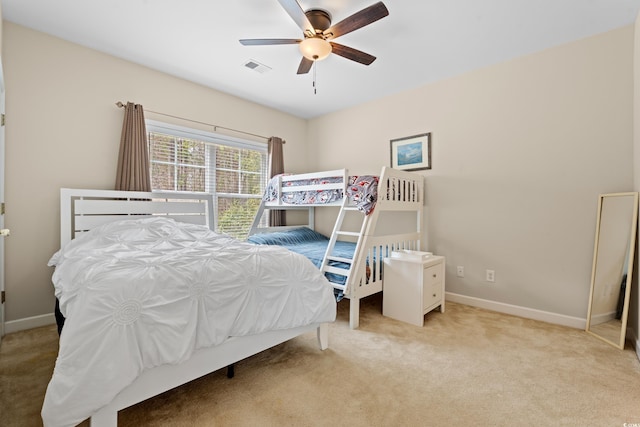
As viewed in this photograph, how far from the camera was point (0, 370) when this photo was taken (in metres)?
1.86

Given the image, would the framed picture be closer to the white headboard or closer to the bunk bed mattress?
the bunk bed mattress

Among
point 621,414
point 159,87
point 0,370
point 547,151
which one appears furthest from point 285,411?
point 159,87

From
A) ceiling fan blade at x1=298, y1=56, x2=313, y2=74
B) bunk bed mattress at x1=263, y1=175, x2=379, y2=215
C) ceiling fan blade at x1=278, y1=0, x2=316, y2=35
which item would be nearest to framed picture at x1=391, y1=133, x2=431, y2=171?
bunk bed mattress at x1=263, y1=175, x2=379, y2=215

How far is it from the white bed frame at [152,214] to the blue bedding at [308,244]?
2.03 feet

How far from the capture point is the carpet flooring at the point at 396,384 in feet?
4.81

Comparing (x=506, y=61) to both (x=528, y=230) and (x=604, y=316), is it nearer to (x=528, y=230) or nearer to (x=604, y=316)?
(x=528, y=230)

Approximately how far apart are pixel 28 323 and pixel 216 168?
228 centimetres

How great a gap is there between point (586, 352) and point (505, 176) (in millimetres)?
1594

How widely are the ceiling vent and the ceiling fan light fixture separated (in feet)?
3.14

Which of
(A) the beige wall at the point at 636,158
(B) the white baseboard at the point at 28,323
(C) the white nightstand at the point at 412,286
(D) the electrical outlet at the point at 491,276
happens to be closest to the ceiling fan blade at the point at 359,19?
(C) the white nightstand at the point at 412,286

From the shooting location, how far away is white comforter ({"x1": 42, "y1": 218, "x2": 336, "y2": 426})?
114 centimetres

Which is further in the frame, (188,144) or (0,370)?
(188,144)

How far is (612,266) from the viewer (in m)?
2.38

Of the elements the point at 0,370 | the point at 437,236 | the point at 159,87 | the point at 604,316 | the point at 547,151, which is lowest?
the point at 0,370
